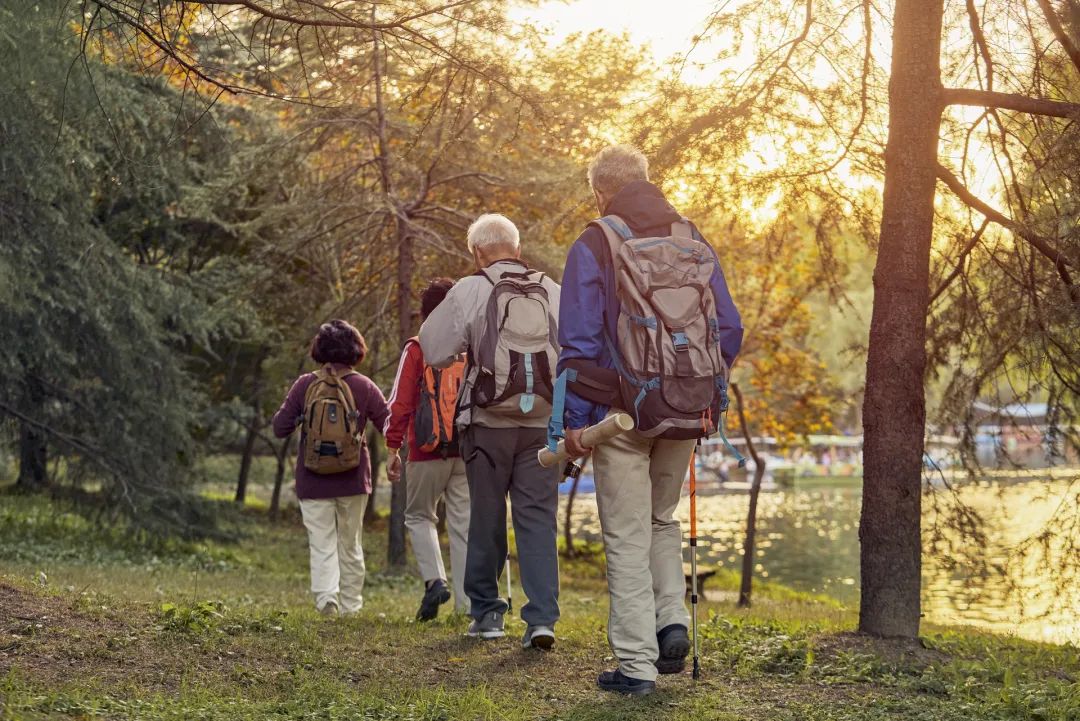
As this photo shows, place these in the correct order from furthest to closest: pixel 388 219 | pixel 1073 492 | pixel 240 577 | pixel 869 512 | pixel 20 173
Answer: pixel 388 219 → pixel 240 577 → pixel 20 173 → pixel 1073 492 → pixel 869 512

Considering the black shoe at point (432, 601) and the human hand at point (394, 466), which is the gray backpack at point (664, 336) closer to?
the human hand at point (394, 466)

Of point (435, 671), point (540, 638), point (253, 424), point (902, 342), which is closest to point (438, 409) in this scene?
point (540, 638)

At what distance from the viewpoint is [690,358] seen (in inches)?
189

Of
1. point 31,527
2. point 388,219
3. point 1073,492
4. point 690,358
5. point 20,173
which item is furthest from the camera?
point 31,527

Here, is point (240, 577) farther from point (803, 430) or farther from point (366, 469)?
point (803, 430)

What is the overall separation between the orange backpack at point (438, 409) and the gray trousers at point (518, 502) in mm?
761

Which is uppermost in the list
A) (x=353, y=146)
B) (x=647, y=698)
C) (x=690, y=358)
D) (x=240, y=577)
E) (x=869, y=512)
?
(x=353, y=146)

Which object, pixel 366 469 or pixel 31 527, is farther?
pixel 31 527

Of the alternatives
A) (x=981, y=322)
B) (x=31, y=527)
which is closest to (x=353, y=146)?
A: (x=31, y=527)

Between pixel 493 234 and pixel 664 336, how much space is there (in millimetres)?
1822

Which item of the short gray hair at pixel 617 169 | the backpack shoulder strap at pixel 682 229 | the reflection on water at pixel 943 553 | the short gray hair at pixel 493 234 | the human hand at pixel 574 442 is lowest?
the reflection on water at pixel 943 553

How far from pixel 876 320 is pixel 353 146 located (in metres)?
9.96

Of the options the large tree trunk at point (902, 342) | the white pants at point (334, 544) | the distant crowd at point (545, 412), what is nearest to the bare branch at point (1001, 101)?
the large tree trunk at point (902, 342)

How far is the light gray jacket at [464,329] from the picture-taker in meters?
6.06
